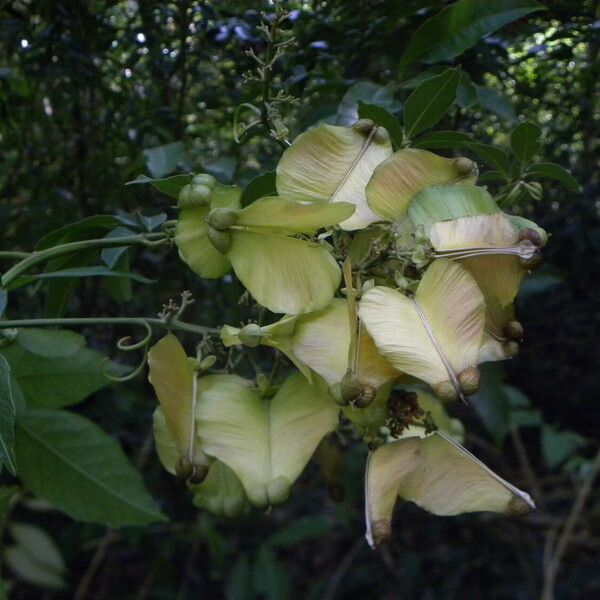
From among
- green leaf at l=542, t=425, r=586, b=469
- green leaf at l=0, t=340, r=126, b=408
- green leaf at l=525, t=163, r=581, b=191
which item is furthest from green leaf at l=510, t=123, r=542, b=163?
green leaf at l=542, t=425, r=586, b=469

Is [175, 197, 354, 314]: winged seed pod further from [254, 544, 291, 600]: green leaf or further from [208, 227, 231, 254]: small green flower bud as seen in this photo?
[254, 544, 291, 600]: green leaf

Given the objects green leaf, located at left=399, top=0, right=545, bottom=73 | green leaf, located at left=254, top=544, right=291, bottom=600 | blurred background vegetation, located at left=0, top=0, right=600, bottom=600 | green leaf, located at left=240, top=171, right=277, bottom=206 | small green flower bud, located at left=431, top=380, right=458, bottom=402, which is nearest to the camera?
small green flower bud, located at left=431, top=380, right=458, bottom=402

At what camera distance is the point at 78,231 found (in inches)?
20.2

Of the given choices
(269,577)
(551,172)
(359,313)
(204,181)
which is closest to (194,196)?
(204,181)

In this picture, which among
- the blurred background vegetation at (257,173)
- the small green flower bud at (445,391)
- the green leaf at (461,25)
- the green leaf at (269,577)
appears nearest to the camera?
the small green flower bud at (445,391)

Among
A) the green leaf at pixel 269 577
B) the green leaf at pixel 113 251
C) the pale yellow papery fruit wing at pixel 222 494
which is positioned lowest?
the green leaf at pixel 269 577

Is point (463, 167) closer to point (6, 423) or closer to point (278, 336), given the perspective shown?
point (278, 336)

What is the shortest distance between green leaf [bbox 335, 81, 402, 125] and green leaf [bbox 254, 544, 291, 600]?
2.22 feet

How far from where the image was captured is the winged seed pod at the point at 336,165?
15.8 inches

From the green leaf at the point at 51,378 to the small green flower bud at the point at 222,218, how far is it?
25 cm

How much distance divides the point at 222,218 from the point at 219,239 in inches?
0.4

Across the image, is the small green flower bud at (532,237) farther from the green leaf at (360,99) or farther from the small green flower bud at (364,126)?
the green leaf at (360,99)

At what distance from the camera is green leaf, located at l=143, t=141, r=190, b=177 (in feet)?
2.09

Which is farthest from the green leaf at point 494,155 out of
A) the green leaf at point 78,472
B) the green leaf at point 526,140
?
the green leaf at point 78,472
